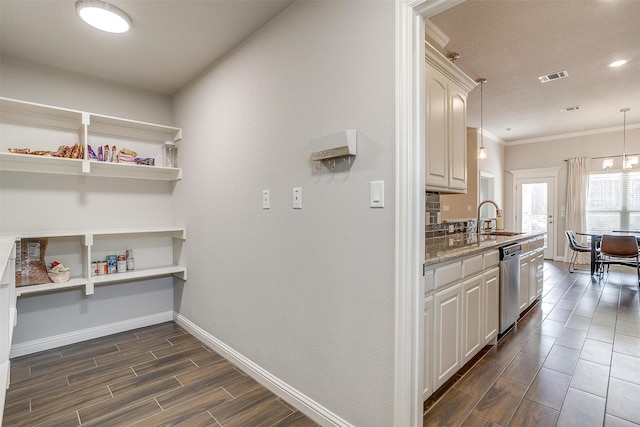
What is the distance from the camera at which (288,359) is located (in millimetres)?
1927

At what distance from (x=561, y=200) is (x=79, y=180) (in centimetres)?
822

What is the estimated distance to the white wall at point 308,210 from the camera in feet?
4.78

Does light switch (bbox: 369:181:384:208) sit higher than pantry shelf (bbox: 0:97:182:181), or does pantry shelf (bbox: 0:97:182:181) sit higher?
pantry shelf (bbox: 0:97:182:181)

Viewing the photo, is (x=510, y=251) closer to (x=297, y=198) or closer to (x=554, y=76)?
(x=297, y=198)

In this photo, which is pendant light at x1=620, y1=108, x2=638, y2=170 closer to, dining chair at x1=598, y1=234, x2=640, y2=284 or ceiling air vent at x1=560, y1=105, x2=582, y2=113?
ceiling air vent at x1=560, y1=105, x2=582, y2=113

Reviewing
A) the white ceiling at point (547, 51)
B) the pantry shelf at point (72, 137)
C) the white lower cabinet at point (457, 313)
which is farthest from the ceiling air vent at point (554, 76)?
the pantry shelf at point (72, 137)

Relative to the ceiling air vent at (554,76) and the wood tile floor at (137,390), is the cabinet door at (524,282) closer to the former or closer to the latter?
the ceiling air vent at (554,76)

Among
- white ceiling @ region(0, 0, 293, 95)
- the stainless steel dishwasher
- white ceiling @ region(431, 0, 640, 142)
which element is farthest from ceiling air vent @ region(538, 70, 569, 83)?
white ceiling @ region(0, 0, 293, 95)

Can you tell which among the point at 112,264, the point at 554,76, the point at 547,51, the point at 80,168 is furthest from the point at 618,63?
the point at 112,264

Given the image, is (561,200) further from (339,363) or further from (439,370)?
(339,363)

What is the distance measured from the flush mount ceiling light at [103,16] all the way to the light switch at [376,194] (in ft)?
6.25

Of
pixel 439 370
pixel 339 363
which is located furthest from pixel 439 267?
pixel 339 363

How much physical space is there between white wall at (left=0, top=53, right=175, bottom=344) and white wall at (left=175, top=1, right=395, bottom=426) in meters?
0.89

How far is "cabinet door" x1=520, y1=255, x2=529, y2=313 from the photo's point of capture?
3115mm
